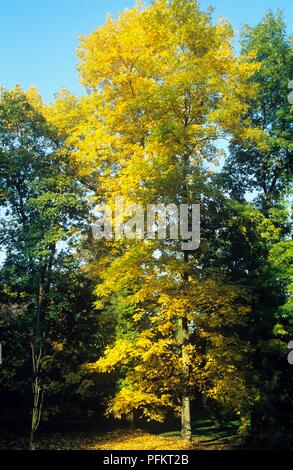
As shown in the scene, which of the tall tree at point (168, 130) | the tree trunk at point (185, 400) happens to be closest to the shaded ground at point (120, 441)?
the tree trunk at point (185, 400)

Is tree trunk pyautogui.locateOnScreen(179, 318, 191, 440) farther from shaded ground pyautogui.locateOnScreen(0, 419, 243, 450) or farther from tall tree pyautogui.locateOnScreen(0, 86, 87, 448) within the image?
tall tree pyautogui.locateOnScreen(0, 86, 87, 448)

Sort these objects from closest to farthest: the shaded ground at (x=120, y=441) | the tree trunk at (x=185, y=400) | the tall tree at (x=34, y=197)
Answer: the tree trunk at (x=185, y=400) < the shaded ground at (x=120, y=441) < the tall tree at (x=34, y=197)

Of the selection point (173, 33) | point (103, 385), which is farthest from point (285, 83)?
point (103, 385)

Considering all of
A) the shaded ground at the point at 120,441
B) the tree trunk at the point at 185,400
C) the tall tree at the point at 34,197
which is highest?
the tall tree at the point at 34,197

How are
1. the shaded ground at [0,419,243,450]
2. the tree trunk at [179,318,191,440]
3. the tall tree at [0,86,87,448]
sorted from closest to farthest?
the tree trunk at [179,318,191,440] → the shaded ground at [0,419,243,450] → the tall tree at [0,86,87,448]

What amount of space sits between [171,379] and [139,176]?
Answer: 20.9 feet

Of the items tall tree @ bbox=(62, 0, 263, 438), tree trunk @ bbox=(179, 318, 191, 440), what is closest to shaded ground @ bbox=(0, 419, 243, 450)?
tree trunk @ bbox=(179, 318, 191, 440)

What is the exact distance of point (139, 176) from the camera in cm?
1248

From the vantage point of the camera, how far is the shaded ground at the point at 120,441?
483 inches

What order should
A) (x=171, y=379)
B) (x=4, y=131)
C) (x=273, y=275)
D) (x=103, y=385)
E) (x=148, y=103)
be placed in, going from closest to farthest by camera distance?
(x=171, y=379)
(x=148, y=103)
(x=273, y=275)
(x=4, y=131)
(x=103, y=385)

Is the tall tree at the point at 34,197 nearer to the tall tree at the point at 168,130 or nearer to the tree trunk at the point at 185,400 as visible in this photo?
the tall tree at the point at 168,130

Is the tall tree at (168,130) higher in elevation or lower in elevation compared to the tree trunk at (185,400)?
higher

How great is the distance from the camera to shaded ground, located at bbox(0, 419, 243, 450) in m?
12.3

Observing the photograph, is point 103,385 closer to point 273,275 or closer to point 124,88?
point 273,275
